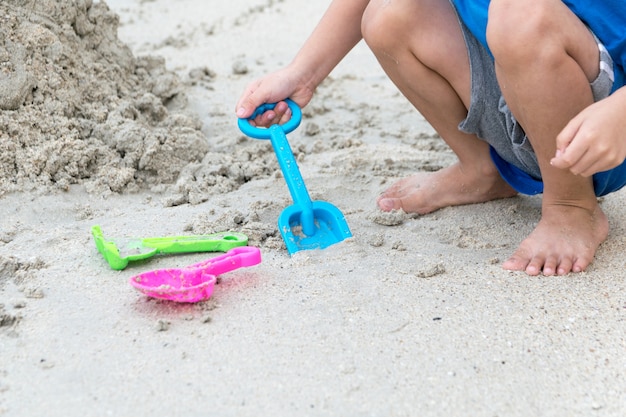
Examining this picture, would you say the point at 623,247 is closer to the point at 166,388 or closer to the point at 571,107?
the point at 571,107

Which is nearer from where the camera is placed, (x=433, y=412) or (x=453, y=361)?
(x=433, y=412)

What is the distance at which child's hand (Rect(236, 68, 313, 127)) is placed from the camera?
1942 mm

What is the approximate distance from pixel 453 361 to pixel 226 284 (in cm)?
50

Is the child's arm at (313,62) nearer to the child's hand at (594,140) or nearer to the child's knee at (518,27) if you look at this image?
the child's knee at (518,27)

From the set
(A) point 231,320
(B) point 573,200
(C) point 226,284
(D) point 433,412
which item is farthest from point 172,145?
(D) point 433,412

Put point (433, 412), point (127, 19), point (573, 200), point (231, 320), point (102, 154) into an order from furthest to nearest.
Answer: point (127, 19), point (102, 154), point (573, 200), point (231, 320), point (433, 412)

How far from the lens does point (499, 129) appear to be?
1.84 m

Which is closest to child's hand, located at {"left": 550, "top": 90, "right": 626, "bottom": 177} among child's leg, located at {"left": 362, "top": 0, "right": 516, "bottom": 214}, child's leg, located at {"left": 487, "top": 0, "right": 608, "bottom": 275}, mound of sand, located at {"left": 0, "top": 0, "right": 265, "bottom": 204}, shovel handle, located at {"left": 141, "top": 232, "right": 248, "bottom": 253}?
child's leg, located at {"left": 487, "top": 0, "right": 608, "bottom": 275}

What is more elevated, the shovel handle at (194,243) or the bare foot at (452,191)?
the shovel handle at (194,243)

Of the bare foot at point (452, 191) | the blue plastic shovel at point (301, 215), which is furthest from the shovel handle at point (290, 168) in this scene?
the bare foot at point (452, 191)

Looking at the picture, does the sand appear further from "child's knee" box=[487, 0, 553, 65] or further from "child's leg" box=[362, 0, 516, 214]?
"child's knee" box=[487, 0, 553, 65]

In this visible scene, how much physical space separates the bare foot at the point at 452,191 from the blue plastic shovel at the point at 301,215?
8.7 inches

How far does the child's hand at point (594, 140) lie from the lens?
4.50ft

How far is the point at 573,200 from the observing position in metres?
1.72
